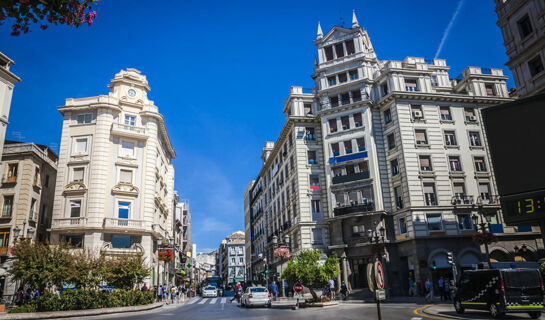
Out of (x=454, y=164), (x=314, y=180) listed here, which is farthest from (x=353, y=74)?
(x=454, y=164)

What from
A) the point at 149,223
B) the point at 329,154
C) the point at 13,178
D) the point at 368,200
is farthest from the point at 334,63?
the point at 13,178

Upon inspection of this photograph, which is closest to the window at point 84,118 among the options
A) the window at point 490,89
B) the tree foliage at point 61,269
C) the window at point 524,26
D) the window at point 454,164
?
the tree foliage at point 61,269

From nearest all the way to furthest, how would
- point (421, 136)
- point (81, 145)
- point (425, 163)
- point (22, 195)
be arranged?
point (22, 195) → point (425, 163) → point (81, 145) → point (421, 136)

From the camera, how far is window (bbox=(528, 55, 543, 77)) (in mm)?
24411

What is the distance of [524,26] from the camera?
25.9m

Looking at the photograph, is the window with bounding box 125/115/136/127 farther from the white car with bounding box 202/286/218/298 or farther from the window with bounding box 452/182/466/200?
the window with bounding box 452/182/466/200

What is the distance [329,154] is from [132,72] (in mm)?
22525

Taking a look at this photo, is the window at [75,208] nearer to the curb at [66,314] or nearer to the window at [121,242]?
the window at [121,242]

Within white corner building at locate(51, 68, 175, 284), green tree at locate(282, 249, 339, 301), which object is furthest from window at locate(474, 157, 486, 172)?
white corner building at locate(51, 68, 175, 284)

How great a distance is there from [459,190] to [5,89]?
38.0 meters

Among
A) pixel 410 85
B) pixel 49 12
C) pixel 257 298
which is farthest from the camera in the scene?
pixel 410 85

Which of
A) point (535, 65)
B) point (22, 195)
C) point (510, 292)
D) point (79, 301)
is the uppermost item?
point (535, 65)

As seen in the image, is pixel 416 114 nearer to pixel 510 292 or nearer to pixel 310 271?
pixel 310 271

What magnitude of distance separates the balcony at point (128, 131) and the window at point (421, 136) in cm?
2662
